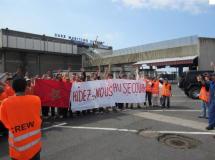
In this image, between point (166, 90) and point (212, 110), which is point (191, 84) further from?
point (212, 110)

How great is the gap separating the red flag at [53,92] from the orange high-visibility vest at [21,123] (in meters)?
8.34

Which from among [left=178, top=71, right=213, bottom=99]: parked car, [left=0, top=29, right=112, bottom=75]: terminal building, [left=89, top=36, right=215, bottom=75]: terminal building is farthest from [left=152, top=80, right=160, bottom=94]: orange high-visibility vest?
[left=0, top=29, right=112, bottom=75]: terminal building

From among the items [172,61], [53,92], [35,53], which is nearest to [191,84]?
[53,92]

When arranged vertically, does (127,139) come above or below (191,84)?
below

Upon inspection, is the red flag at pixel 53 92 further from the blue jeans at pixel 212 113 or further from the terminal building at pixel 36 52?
the terminal building at pixel 36 52

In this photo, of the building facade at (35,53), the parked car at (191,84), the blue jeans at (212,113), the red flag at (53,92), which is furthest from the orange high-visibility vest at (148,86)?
the building facade at (35,53)

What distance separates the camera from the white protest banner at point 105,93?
44.3ft

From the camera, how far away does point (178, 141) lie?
855cm

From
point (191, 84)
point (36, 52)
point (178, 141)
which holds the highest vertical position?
point (36, 52)

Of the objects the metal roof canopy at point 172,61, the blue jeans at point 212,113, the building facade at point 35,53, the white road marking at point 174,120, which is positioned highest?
the building facade at point 35,53

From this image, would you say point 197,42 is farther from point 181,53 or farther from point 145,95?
point 145,95

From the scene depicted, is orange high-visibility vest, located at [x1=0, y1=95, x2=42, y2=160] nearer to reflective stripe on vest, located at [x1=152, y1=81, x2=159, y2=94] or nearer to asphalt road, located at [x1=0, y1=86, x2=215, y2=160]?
asphalt road, located at [x1=0, y1=86, x2=215, y2=160]

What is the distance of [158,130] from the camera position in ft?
32.2

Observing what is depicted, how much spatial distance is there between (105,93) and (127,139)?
6.10m
